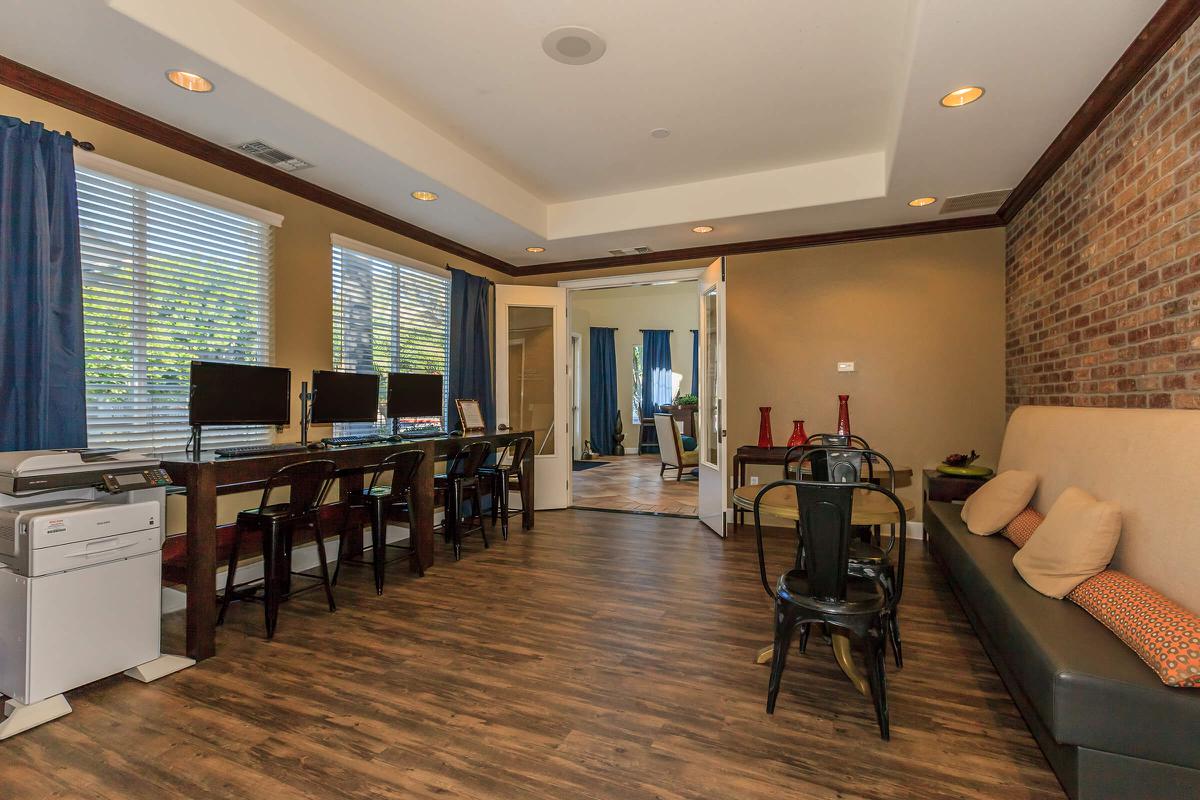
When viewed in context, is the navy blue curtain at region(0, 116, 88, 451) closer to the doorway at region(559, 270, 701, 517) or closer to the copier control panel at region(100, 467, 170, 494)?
the copier control panel at region(100, 467, 170, 494)

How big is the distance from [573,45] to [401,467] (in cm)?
264

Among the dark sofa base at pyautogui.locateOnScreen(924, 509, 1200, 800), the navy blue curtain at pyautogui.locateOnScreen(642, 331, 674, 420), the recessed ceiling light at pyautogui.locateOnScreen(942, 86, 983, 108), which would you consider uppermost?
the recessed ceiling light at pyautogui.locateOnScreen(942, 86, 983, 108)

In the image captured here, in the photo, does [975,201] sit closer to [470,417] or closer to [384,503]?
[470,417]

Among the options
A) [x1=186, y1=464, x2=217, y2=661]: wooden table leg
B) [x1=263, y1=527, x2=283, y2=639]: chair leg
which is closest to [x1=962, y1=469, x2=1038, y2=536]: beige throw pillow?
[x1=263, y1=527, x2=283, y2=639]: chair leg

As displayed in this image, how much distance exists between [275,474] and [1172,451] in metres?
3.74

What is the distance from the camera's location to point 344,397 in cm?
412

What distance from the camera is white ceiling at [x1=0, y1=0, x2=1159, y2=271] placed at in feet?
8.00

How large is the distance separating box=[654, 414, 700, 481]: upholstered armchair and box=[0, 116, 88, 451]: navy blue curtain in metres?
6.54

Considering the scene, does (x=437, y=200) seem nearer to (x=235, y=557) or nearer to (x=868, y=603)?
(x=235, y=557)

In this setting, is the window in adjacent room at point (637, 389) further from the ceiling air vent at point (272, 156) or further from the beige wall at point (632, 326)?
the ceiling air vent at point (272, 156)

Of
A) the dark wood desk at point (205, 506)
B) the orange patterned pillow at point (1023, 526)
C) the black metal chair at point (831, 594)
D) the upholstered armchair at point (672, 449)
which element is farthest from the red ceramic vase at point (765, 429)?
the dark wood desk at point (205, 506)

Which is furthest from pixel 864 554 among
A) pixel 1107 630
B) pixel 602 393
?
pixel 602 393

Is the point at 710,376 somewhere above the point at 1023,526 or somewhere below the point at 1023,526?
above

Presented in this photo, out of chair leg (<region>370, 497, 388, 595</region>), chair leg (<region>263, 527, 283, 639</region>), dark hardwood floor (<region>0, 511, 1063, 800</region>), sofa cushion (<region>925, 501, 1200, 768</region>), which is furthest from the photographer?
chair leg (<region>370, 497, 388, 595</region>)
